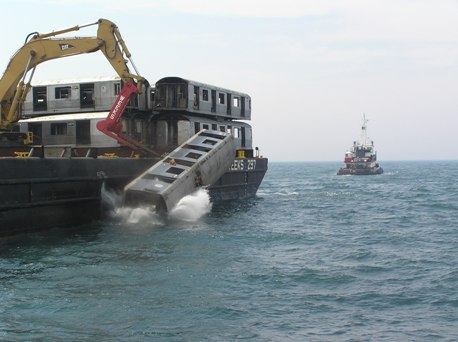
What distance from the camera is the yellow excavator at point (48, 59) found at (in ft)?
96.1

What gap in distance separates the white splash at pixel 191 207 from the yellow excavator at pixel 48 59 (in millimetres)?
7016

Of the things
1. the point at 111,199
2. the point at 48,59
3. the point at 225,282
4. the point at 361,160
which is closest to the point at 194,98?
the point at 48,59

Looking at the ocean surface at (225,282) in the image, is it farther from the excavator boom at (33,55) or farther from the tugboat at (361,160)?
the tugboat at (361,160)

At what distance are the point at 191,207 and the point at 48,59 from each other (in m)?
11.7

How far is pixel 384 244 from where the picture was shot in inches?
867

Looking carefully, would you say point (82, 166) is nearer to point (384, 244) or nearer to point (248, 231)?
point (248, 231)

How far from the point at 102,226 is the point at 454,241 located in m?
15.7

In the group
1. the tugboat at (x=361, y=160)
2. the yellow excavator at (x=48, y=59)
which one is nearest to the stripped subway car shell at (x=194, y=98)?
the yellow excavator at (x=48, y=59)

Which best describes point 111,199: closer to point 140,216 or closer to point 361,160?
point 140,216

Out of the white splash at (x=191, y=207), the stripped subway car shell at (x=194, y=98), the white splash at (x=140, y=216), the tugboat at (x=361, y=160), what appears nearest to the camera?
the white splash at (x=140, y=216)

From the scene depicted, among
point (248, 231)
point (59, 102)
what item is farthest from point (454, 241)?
point (59, 102)

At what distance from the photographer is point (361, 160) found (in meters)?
108

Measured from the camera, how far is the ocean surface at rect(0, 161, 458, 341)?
37.8ft

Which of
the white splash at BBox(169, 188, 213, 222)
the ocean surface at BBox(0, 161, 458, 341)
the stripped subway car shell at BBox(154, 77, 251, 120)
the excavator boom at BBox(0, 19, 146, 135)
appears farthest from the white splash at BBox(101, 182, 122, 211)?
the stripped subway car shell at BBox(154, 77, 251, 120)
